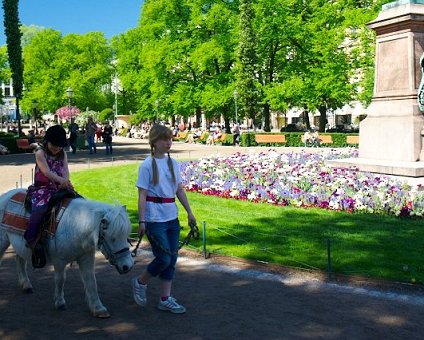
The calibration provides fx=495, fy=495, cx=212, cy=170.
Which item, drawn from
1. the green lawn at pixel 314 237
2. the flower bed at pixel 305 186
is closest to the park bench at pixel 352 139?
the flower bed at pixel 305 186

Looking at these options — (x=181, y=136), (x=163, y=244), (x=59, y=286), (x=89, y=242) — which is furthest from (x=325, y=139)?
(x=89, y=242)

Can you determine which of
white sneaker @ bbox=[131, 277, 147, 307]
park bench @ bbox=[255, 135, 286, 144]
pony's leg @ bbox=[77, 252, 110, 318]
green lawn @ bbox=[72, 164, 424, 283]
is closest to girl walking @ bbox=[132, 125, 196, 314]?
white sneaker @ bbox=[131, 277, 147, 307]

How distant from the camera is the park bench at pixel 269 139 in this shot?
116 ft

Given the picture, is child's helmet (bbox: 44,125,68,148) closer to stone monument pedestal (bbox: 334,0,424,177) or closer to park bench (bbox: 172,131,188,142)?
stone monument pedestal (bbox: 334,0,424,177)

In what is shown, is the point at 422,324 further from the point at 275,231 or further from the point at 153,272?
the point at 275,231

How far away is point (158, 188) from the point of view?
5.32 metres

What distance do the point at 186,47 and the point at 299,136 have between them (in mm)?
13420

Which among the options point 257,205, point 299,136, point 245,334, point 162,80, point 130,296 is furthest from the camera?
point 162,80

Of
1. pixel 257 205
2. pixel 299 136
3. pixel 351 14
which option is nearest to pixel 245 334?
pixel 257 205

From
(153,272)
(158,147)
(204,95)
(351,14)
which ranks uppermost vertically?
(351,14)

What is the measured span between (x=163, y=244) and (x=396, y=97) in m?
11.0

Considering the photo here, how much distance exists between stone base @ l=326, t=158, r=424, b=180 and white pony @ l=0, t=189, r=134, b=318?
9.27 meters

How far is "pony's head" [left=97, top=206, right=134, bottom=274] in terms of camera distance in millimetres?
4941

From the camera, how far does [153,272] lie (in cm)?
542
